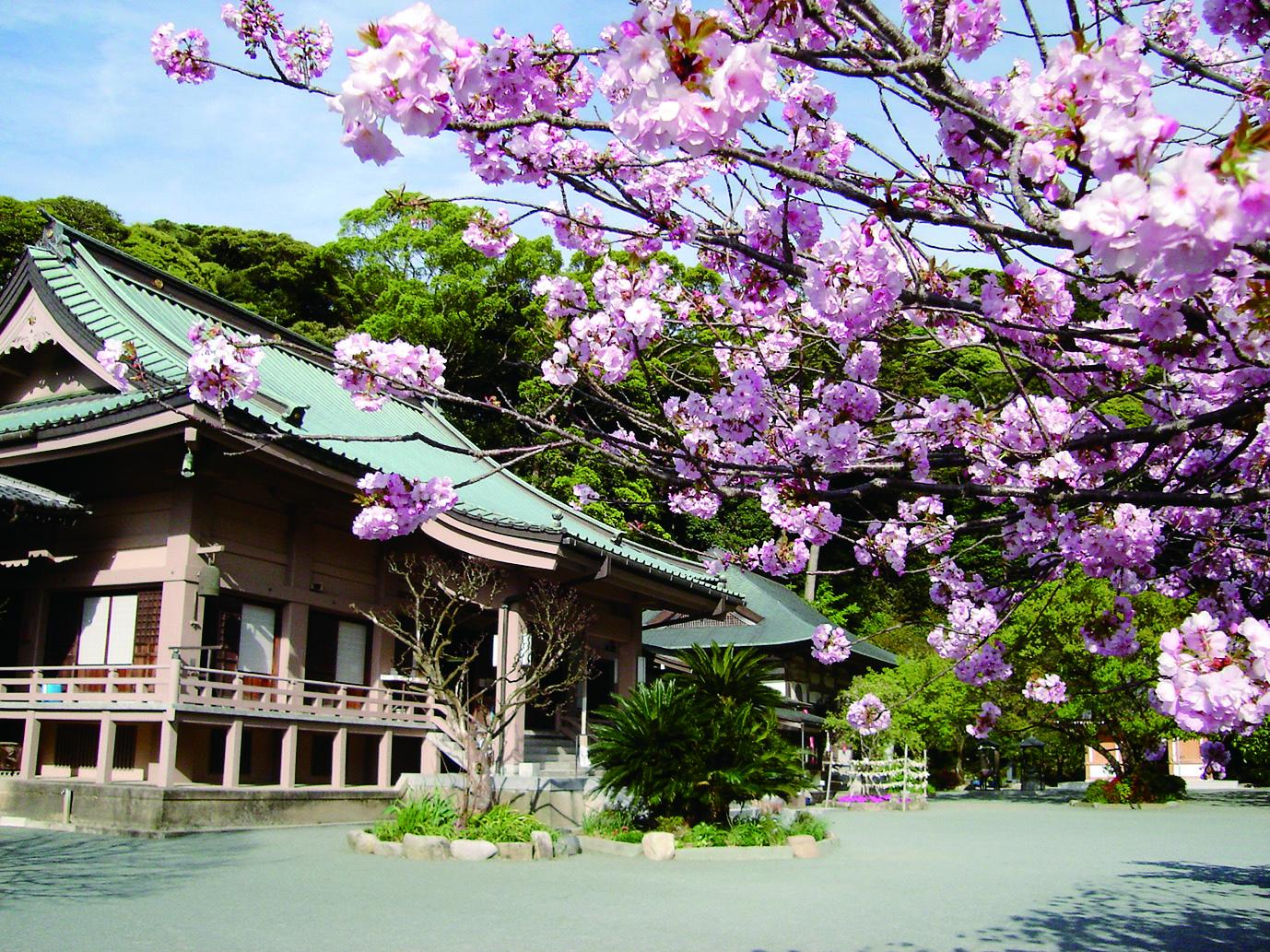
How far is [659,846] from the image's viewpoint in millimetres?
10219

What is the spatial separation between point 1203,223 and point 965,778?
39.4m

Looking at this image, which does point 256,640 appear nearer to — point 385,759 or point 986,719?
point 385,759

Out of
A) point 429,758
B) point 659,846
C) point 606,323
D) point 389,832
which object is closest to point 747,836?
point 659,846

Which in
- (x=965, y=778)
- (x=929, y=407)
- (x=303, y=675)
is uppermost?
(x=929, y=407)

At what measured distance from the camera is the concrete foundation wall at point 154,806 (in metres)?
10.5

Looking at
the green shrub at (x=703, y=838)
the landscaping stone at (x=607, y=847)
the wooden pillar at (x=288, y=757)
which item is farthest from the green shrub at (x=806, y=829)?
the wooden pillar at (x=288, y=757)

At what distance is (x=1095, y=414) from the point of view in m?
5.11

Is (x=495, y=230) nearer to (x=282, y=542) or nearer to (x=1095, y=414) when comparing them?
(x=1095, y=414)

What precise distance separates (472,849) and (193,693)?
4.11 m

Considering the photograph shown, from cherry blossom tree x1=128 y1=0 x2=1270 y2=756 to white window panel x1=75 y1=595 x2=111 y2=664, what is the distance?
930 cm

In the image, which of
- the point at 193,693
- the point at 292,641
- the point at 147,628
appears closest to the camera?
the point at 193,693

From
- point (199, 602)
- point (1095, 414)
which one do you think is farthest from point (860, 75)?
point (199, 602)

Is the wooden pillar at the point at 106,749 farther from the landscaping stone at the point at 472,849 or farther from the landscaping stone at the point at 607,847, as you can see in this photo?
the landscaping stone at the point at 607,847

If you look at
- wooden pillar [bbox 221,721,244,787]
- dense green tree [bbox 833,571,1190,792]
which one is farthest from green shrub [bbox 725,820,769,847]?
dense green tree [bbox 833,571,1190,792]
